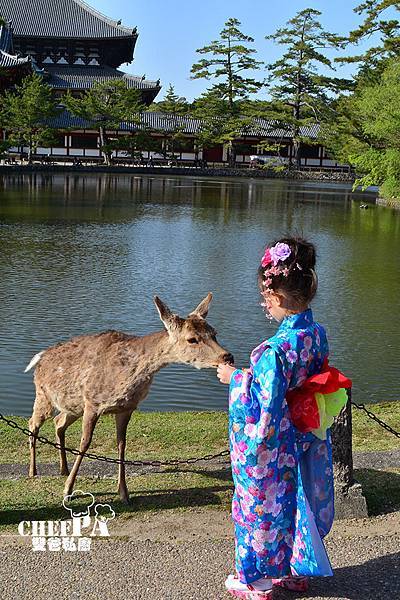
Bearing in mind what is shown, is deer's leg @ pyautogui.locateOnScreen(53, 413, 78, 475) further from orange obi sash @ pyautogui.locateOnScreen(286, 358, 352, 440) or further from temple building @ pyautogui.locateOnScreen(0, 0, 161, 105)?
temple building @ pyautogui.locateOnScreen(0, 0, 161, 105)

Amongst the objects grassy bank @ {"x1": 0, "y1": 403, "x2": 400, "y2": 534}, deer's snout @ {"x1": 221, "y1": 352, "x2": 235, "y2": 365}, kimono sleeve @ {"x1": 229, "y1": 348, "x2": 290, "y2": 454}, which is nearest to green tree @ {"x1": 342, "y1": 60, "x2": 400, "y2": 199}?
grassy bank @ {"x1": 0, "y1": 403, "x2": 400, "y2": 534}

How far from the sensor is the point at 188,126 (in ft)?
181

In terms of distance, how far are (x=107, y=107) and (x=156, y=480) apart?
4849cm

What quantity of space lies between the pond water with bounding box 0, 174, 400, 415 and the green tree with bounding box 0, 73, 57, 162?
13.1 m

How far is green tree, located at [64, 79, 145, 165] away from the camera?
1996 inches

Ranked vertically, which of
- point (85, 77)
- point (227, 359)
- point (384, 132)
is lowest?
point (227, 359)

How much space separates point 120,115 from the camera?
51031mm

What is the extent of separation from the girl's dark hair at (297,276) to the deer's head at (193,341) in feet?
2.83

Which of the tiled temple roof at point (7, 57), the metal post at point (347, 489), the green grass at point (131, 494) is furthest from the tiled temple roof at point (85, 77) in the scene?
the metal post at point (347, 489)

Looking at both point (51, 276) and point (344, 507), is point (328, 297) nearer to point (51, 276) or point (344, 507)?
point (51, 276)

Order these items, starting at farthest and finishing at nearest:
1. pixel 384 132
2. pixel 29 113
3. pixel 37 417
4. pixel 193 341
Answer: pixel 29 113
pixel 384 132
pixel 37 417
pixel 193 341

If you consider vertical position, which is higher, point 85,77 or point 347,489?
point 85,77

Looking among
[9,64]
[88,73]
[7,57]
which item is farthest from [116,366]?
[88,73]

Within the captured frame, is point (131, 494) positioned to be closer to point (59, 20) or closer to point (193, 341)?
point (193, 341)
